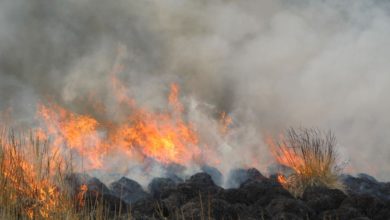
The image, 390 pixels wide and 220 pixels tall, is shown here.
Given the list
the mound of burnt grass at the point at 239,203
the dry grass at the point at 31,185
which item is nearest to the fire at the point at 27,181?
the dry grass at the point at 31,185

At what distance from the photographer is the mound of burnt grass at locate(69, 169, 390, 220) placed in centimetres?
520

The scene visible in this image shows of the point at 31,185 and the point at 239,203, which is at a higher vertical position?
the point at 239,203

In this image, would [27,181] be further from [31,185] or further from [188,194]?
[188,194]

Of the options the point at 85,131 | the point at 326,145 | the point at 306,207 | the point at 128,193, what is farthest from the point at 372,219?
the point at 85,131

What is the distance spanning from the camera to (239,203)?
5.90 meters

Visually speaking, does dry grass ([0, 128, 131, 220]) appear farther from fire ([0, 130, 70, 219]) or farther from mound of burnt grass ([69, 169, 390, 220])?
mound of burnt grass ([69, 169, 390, 220])

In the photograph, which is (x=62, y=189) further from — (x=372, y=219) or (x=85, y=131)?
(x=85, y=131)

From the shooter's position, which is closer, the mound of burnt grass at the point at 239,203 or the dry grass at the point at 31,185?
the dry grass at the point at 31,185

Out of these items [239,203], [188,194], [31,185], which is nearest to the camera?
[31,185]

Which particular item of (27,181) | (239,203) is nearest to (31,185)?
(27,181)

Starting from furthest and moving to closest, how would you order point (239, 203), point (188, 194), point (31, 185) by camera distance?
1. point (188, 194)
2. point (239, 203)
3. point (31, 185)

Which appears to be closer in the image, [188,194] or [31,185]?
[31,185]

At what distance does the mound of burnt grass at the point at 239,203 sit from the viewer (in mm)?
5195

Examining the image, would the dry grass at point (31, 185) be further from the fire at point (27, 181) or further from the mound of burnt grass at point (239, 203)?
the mound of burnt grass at point (239, 203)
